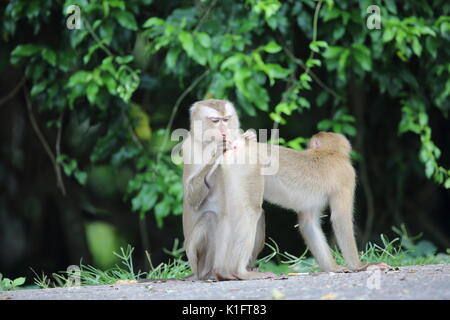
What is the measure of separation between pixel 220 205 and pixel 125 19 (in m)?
2.70

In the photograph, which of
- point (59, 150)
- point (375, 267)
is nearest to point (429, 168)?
point (375, 267)

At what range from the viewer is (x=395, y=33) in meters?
7.25

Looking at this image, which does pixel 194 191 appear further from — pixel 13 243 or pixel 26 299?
pixel 13 243

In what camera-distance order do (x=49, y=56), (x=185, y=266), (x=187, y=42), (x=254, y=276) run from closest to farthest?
(x=254, y=276)
(x=185, y=266)
(x=187, y=42)
(x=49, y=56)

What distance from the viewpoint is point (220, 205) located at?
5.35m

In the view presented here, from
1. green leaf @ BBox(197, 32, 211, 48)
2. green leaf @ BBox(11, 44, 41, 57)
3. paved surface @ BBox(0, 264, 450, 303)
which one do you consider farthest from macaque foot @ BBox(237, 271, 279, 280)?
A: green leaf @ BBox(11, 44, 41, 57)

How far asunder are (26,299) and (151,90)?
173 inches

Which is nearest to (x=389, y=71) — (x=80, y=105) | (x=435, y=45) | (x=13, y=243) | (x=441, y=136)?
(x=435, y=45)

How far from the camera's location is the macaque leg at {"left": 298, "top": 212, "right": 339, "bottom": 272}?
227 inches

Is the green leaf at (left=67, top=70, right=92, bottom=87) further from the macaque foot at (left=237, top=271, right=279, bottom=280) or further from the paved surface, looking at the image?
the macaque foot at (left=237, top=271, right=279, bottom=280)

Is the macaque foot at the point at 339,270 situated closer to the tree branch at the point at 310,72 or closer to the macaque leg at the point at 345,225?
the macaque leg at the point at 345,225

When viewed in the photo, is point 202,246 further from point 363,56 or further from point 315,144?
point 363,56

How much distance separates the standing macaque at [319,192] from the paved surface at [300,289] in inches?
24.4

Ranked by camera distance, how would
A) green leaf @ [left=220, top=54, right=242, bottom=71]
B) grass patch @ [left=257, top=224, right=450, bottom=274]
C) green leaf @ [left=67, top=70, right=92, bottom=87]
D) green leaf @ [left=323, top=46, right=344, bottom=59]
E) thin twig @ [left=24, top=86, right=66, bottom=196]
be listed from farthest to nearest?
thin twig @ [left=24, top=86, right=66, bottom=196] → green leaf @ [left=323, top=46, right=344, bottom=59] → green leaf @ [left=67, top=70, right=92, bottom=87] → green leaf @ [left=220, top=54, right=242, bottom=71] → grass patch @ [left=257, top=224, right=450, bottom=274]
